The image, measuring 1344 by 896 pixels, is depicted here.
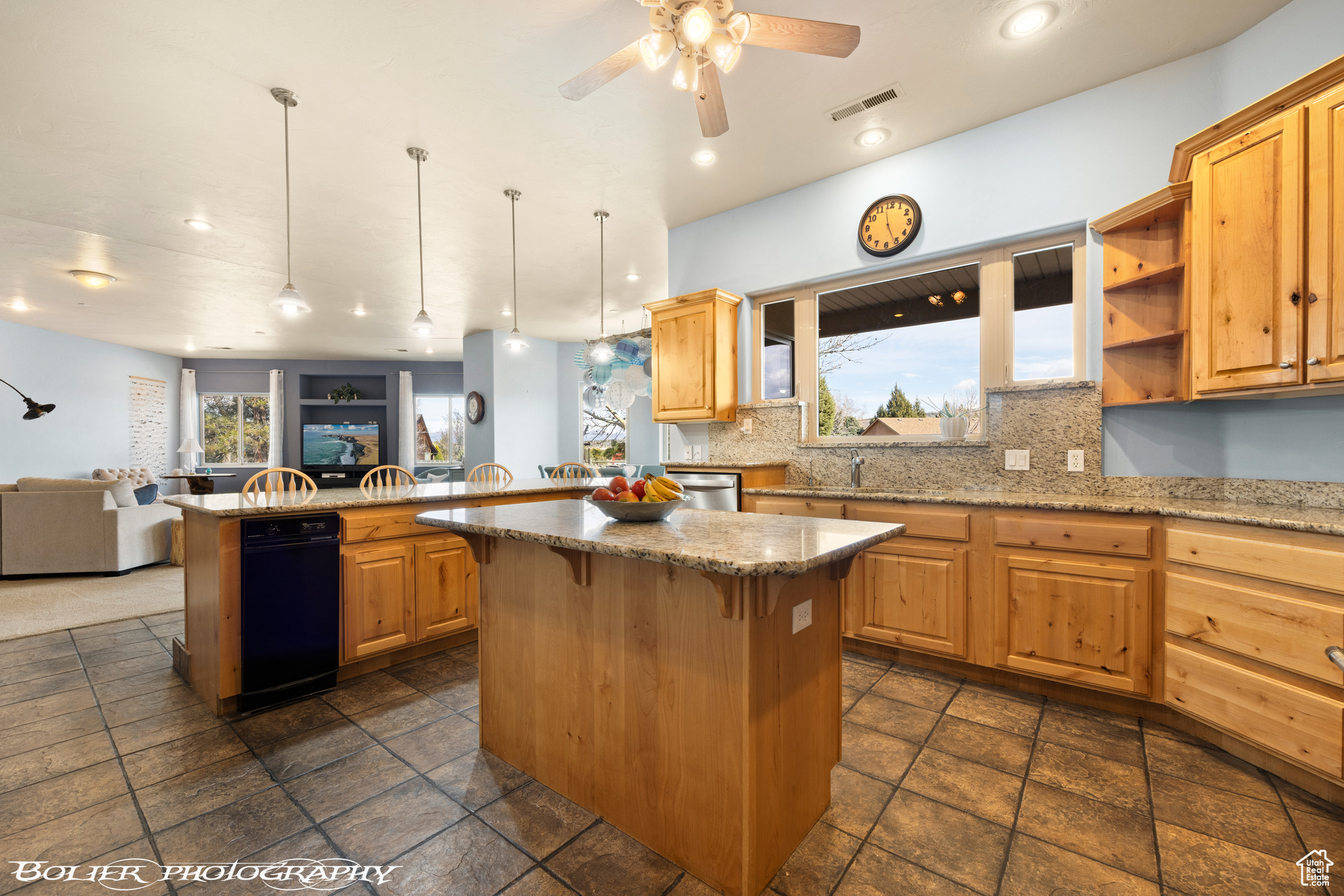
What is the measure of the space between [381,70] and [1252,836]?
4.35m

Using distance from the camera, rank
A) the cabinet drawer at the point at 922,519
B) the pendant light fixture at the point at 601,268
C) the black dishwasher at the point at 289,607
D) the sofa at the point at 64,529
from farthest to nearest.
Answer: the sofa at the point at 64,529 → the pendant light fixture at the point at 601,268 → the cabinet drawer at the point at 922,519 → the black dishwasher at the point at 289,607

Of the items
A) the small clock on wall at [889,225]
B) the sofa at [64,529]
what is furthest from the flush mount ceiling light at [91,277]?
the small clock on wall at [889,225]

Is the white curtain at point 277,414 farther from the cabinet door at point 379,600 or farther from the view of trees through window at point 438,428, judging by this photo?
the cabinet door at point 379,600

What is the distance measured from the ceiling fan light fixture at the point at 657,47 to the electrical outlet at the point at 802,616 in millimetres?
1850

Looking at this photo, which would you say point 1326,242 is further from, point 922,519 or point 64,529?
point 64,529

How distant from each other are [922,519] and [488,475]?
18.5 feet

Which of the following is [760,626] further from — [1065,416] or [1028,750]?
[1065,416]

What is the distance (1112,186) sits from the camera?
8.96 feet

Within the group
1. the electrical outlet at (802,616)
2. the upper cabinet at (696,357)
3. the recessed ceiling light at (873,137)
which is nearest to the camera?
the electrical outlet at (802,616)

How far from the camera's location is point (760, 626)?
1.37m

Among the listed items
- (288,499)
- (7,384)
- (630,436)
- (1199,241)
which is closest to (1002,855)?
(1199,241)

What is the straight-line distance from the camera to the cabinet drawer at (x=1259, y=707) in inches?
65.4

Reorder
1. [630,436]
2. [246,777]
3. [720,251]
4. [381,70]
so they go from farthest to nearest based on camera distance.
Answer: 1. [630,436]
2. [720,251]
3. [381,70]
4. [246,777]

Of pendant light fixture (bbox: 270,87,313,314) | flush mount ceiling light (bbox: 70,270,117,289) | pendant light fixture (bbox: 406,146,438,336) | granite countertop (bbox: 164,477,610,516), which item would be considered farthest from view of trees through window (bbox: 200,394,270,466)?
pendant light fixture (bbox: 270,87,313,314)
